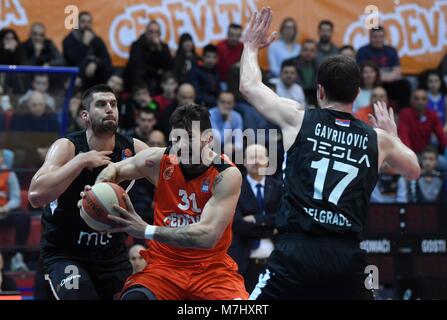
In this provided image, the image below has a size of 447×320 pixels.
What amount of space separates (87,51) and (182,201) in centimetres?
760

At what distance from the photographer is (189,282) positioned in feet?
22.9

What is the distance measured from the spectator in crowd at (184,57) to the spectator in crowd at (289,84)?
56.8 inches

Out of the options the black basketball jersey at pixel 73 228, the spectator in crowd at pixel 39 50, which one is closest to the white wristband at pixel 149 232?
the black basketball jersey at pixel 73 228

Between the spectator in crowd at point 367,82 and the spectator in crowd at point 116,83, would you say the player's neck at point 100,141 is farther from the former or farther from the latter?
the spectator in crowd at point 367,82

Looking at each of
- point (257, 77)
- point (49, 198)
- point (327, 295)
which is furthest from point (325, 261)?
point (49, 198)

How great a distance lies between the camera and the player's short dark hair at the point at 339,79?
6.23 meters

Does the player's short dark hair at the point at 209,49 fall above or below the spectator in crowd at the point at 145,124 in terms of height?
above

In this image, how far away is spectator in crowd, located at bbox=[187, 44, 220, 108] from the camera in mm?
14375

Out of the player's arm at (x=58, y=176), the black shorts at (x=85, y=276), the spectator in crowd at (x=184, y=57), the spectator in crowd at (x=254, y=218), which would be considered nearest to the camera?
the player's arm at (x=58, y=176)

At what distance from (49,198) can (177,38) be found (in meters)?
8.44

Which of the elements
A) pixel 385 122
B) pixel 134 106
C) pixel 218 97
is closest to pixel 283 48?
pixel 218 97

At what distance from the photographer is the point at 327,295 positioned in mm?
6062

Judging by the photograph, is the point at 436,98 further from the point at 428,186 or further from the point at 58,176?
the point at 58,176

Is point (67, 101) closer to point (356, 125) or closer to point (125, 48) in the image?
point (125, 48)
